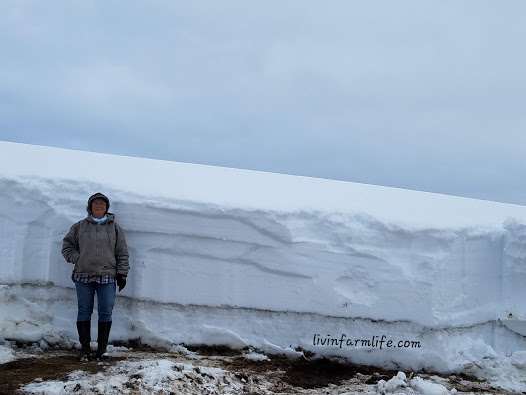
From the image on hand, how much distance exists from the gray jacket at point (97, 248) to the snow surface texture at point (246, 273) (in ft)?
1.81

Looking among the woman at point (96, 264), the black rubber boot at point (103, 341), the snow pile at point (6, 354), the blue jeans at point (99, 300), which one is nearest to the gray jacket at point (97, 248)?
the woman at point (96, 264)

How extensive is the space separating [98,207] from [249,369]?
2.22m

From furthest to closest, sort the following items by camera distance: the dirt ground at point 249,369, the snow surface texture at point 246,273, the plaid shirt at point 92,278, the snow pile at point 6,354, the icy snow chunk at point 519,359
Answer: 1. the icy snow chunk at point 519,359
2. the snow surface texture at point 246,273
3. the plaid shirt at point 92,278
4. the snow pile at point 6,354
5. the dirt ground at point 249,369

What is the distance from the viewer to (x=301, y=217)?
654 centimetres

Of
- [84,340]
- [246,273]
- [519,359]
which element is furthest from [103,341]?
[519,359]

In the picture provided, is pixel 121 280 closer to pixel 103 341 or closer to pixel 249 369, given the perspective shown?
pixel 103 341

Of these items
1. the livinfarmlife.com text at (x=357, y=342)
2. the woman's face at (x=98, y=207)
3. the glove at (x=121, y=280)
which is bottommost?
the livinfarmlife.com text at (x=357, y=342)

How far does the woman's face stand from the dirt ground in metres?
1.43

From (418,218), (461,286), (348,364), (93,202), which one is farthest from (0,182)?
(461,286)

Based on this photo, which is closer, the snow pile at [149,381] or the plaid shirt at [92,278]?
the snow pile at [149,381]

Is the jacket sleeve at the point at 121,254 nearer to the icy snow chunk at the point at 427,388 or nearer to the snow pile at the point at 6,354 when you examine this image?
the snow pile at the point at 6,354

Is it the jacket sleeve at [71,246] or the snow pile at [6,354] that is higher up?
the jacket sleeve at [71,246]

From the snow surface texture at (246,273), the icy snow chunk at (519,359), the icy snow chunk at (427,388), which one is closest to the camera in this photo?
the icy snow chunk at (427,388)

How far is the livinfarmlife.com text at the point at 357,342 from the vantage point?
20.5 ft
